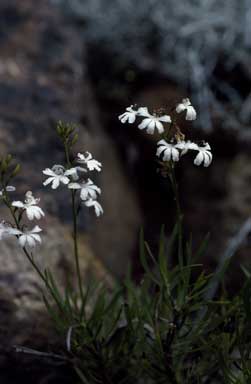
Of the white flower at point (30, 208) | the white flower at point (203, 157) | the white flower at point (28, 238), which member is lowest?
the white flower at point (28, 238)

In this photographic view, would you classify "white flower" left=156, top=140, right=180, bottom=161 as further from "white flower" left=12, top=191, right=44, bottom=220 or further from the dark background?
the dark background

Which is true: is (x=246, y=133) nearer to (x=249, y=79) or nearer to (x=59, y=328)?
(x=249, y=79)

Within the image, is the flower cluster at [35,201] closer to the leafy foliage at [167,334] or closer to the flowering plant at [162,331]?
the flowering plant at [162,331]

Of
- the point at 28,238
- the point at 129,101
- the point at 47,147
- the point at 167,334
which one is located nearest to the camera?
the point at 28,238

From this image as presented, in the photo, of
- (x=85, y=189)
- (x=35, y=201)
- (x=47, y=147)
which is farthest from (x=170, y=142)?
(x=47, y=147)

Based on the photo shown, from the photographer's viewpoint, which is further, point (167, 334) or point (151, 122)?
point (167, 334)

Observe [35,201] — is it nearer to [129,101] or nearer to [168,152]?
[168,152]

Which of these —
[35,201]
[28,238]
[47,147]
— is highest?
[47,147]

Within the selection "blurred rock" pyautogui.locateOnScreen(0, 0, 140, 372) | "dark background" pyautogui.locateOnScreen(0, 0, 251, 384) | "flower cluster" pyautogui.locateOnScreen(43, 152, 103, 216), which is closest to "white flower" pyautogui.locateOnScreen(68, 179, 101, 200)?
"flower cluster" pyautogui.locateOnScreen(43, 152, 103, 216)

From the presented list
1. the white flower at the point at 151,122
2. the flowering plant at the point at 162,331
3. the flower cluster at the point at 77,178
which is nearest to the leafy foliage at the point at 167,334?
the flowering plant at the point at 162,331

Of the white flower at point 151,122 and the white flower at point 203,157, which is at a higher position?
the white flower at point 151,122

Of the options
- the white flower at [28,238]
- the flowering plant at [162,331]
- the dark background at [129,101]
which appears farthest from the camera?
the dark background at [129,101]

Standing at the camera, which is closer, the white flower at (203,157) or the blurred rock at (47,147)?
the white flower at (203,157)
